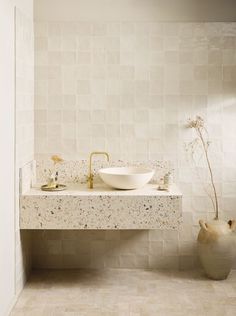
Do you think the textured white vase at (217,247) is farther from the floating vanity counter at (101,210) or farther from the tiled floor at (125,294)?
the floating vanity counter at (101,210)

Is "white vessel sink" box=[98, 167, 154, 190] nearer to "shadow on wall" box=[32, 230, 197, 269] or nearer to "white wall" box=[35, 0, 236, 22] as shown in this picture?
"shadow on wall" box=[32, 230, 197, 269]

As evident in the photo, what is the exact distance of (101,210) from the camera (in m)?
4.65

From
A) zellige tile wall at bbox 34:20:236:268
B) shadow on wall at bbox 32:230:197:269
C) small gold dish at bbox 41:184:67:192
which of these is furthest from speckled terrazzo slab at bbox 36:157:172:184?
shadow on wall at bbox 32:230:197:269

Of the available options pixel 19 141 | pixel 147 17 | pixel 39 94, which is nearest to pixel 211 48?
pixel 147 17

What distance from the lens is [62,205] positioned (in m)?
4.65

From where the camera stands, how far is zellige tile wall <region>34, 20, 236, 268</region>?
521 centimetres

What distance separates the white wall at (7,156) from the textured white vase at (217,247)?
1593 mm

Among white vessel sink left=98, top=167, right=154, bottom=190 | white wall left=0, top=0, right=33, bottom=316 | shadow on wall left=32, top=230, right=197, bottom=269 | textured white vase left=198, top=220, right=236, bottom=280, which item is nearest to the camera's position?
white wall left=0, top=0, right=33, bottom=316

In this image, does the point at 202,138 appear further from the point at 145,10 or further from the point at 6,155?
the point at 6,155

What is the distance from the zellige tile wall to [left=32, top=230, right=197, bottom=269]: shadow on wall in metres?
0.59

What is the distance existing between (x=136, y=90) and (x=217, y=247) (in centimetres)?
151

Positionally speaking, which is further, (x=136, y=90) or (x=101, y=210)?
(x=136, y=90)

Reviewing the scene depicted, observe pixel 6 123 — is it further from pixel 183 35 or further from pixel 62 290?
pixel 183 35

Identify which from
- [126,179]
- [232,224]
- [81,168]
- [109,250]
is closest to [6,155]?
[126,179]
